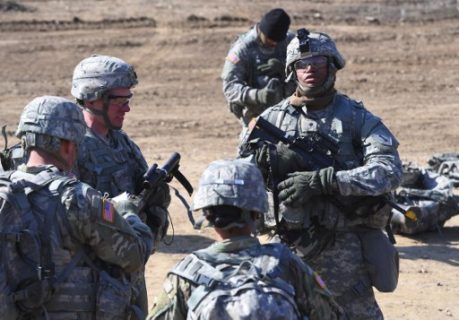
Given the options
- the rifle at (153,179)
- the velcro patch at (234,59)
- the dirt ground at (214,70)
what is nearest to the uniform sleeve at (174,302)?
the rifle at (153,179)

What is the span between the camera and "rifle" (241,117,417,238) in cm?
679

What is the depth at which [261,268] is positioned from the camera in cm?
446

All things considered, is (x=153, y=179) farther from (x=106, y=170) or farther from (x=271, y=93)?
(x=271, y=93)

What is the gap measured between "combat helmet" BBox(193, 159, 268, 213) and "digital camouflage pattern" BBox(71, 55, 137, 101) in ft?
6.45

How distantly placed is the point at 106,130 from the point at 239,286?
2.39 meters

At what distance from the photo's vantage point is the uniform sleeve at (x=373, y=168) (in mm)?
6613

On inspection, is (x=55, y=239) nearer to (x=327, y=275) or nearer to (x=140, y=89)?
(x=327, y=275)

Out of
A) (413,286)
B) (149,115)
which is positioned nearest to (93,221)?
(413,286)

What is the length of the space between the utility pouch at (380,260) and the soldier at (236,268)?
208 cm

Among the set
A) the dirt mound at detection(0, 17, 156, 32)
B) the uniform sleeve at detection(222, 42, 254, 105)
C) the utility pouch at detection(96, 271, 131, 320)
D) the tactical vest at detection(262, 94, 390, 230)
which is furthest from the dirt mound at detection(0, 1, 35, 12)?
the utility pouch at detection(96, 271, 131, 320)

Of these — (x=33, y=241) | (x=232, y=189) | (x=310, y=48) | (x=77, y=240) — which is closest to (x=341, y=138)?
(x=310, y=48)

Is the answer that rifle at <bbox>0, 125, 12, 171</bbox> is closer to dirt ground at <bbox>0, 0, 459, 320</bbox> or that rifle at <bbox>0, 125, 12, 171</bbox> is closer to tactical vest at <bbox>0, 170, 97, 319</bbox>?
tactical vest at <bbox>0, 170, 97, 319</bbox>

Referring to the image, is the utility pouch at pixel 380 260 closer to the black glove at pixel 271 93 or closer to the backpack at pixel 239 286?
the backpack at pixel 239 286

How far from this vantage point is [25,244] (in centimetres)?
518
